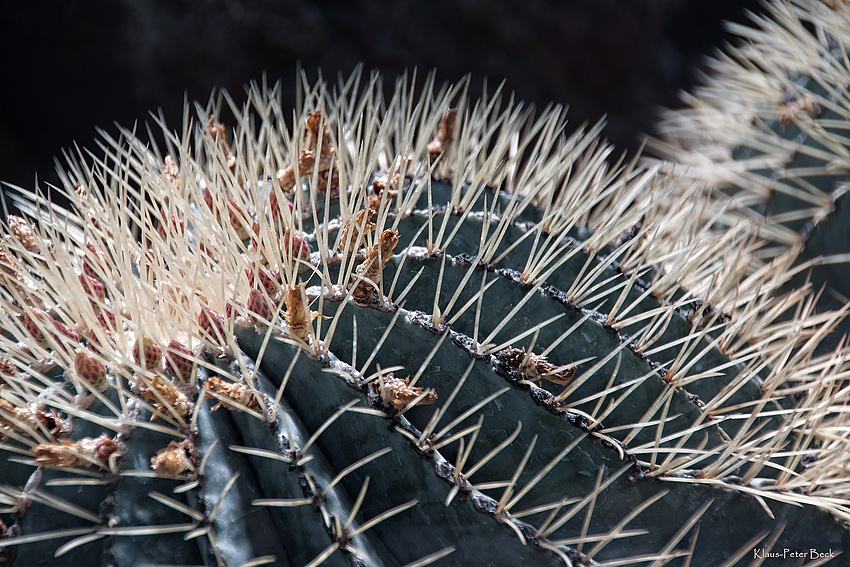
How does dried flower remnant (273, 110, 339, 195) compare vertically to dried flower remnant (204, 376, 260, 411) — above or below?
above

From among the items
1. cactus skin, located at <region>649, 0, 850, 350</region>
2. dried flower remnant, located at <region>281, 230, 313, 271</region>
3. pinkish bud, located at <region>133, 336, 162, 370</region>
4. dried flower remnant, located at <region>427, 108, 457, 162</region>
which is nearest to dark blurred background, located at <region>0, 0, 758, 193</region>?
cactus skin, located at <region>649, 0, 850, 350</region>

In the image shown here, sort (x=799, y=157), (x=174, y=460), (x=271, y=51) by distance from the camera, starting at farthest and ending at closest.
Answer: (x=271, y=51) → (x=799, y=157) → (x=174, y=460)

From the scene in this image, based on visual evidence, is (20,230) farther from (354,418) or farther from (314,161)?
(354,418)

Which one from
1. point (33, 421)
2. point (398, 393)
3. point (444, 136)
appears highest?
point (444, 136)

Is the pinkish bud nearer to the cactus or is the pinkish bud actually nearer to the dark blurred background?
the cactus

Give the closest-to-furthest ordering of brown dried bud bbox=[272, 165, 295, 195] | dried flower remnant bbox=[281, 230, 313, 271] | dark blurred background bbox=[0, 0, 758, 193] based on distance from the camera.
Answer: dried flower remnant bbox=[281, 230, 313, 271], brown dried bud bbox=[272, 165, 295, 195], dark blurred background bbox=[0, 0, 758, 193]

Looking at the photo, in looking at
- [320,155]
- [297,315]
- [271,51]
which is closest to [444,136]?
[320,155]
